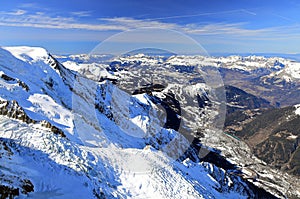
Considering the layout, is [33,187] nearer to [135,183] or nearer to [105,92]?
[135,183]

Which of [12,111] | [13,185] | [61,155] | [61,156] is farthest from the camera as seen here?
[12,111]

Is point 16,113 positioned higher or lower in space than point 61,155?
higher

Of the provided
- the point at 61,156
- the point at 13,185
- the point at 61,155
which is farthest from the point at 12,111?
the point at 13,185

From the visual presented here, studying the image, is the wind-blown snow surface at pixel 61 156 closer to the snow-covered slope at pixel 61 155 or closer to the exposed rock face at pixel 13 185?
the snow-covered slope at pixel 61 155

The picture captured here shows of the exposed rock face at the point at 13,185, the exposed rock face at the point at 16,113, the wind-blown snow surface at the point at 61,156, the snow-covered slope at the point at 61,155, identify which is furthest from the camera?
the exposed rock face at the point at 16,113

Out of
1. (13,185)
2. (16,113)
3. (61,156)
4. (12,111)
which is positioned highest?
(12,111)

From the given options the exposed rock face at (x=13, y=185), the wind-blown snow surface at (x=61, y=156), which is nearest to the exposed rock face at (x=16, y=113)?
the wind-blown snow surface at (x=61, y=156)

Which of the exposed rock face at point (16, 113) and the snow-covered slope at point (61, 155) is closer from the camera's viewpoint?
the snow-covered slope at point (61, 155)

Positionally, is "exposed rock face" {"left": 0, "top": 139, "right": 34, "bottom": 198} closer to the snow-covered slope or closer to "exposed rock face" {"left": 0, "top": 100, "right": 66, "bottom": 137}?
the snow-covered slope

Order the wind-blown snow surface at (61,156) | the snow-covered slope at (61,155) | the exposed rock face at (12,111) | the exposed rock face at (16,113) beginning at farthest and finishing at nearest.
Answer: the exposed rock face at (12,111) < the exposed rock face at (16,113) < the wind-blown snow surface at (61,156) < the snow-covered slope at (61,155)

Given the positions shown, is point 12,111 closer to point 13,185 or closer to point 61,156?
point 61,156

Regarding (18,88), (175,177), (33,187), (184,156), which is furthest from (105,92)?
(33,187)

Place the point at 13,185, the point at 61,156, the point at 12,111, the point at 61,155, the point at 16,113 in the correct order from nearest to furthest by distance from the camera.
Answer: the point at 13,185, the point at 61,156, the point at 61,155, the point at 16,113, the point at 12,111

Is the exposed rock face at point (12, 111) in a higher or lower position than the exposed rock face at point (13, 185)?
higher
